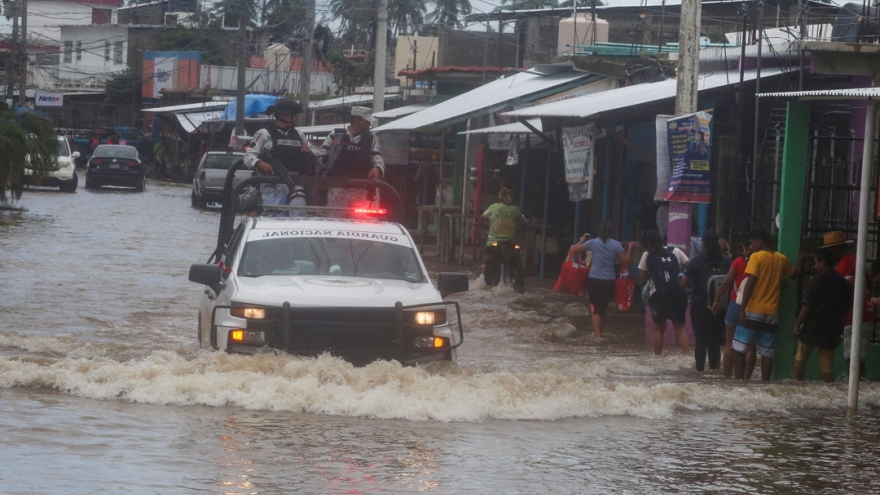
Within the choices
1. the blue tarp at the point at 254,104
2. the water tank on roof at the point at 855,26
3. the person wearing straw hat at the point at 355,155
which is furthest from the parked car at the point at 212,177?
the person wearing straw hat at the point at 355,155

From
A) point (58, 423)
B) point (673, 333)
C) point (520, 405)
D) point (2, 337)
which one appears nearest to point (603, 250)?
point (673, 333)

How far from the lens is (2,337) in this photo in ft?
40.2

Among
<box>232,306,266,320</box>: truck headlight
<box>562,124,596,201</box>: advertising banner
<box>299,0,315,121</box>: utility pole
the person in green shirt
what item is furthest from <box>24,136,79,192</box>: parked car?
<box>232,306,266,320</box>: truck headlight

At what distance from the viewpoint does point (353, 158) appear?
1283 centimetres

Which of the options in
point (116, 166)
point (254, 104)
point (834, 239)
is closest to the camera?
point (834, 239)

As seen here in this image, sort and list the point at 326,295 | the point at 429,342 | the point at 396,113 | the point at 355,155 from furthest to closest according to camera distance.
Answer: the point at 396,113
the point at 355,155
the point at 429,342
the point at 326,295

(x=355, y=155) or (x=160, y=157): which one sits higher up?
(x=160, y=157)

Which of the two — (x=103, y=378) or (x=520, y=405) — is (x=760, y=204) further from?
(x=103, y=378)

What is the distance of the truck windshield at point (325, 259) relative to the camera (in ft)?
32.9

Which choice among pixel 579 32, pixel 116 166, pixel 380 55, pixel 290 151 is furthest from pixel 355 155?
pixel 116 166

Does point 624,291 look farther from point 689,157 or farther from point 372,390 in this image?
point 372,390

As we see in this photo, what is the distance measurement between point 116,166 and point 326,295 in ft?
115

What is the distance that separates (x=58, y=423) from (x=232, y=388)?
4.28ft

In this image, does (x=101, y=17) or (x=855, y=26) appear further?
(x=101, y=17)
